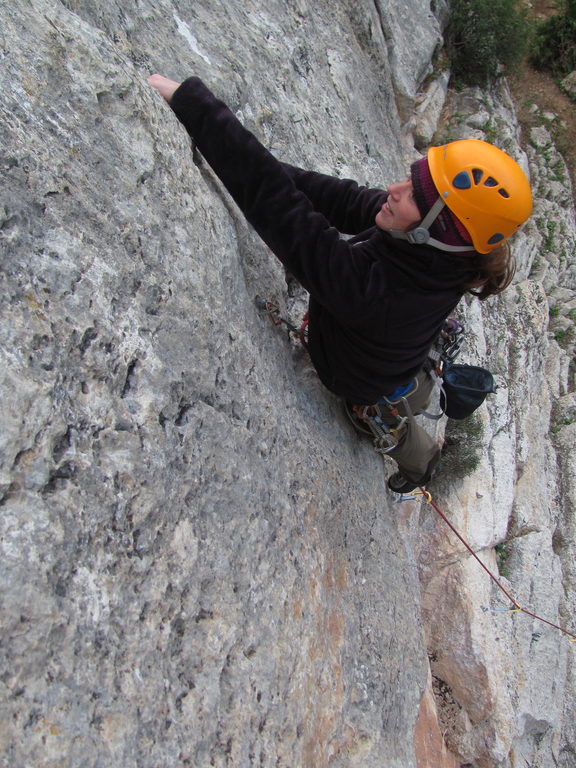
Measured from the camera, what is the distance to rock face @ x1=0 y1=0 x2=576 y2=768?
2.03 m

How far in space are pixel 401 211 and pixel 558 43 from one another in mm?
20608

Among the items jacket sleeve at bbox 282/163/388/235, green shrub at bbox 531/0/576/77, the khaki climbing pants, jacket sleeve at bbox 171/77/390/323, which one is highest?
jacket sleeve at bbox 171/77/390/323

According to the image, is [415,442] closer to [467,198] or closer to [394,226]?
[394,226]

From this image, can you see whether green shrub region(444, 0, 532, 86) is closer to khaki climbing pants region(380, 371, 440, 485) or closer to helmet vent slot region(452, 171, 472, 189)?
khaki climbing pants region(380, 371, 440, 485)

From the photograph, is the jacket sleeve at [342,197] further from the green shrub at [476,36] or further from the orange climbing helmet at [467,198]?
the green shrub at [476,36]

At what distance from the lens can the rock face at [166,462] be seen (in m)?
2.03

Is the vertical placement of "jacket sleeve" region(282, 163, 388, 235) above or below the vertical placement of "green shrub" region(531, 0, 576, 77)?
above

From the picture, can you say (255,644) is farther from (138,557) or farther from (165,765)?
(138,557)

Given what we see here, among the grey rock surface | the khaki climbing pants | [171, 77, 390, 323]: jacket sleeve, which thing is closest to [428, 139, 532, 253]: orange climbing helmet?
[171, 77, 390, 323]: jacket sleeve

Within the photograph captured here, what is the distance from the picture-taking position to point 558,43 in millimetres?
18766

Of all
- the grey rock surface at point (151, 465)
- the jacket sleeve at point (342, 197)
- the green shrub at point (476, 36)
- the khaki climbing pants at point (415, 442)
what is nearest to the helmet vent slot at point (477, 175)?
the jacket sleeve at point (342, 197)

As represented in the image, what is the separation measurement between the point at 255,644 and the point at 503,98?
633 inches

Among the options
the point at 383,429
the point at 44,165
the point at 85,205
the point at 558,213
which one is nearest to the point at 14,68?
the point at 44,165

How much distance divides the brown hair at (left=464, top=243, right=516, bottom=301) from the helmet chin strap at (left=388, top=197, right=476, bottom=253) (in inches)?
4.7
